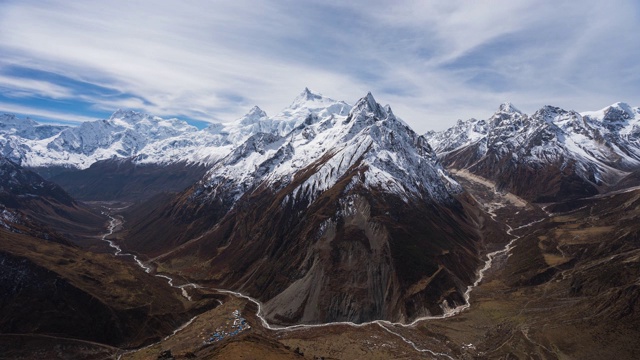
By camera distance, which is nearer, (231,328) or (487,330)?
(487,330)

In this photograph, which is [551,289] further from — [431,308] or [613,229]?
[613,229]

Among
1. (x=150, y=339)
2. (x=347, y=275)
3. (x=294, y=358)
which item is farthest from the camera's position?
(x=347, y=275)

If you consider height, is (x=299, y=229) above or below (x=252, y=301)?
above

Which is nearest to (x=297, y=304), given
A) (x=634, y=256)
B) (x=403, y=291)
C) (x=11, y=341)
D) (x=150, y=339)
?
(x=403, y=291)

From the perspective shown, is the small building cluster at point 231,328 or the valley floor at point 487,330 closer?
the valley floor at point 487,330

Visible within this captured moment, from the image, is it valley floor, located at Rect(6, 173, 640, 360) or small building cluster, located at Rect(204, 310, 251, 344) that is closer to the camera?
valley floor, located at Rect(6, 173, 640, 360)

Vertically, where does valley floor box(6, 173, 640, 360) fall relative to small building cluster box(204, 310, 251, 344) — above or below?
above

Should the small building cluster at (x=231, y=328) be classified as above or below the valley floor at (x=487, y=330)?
below

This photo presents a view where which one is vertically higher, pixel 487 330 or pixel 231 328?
pixel 487 330
